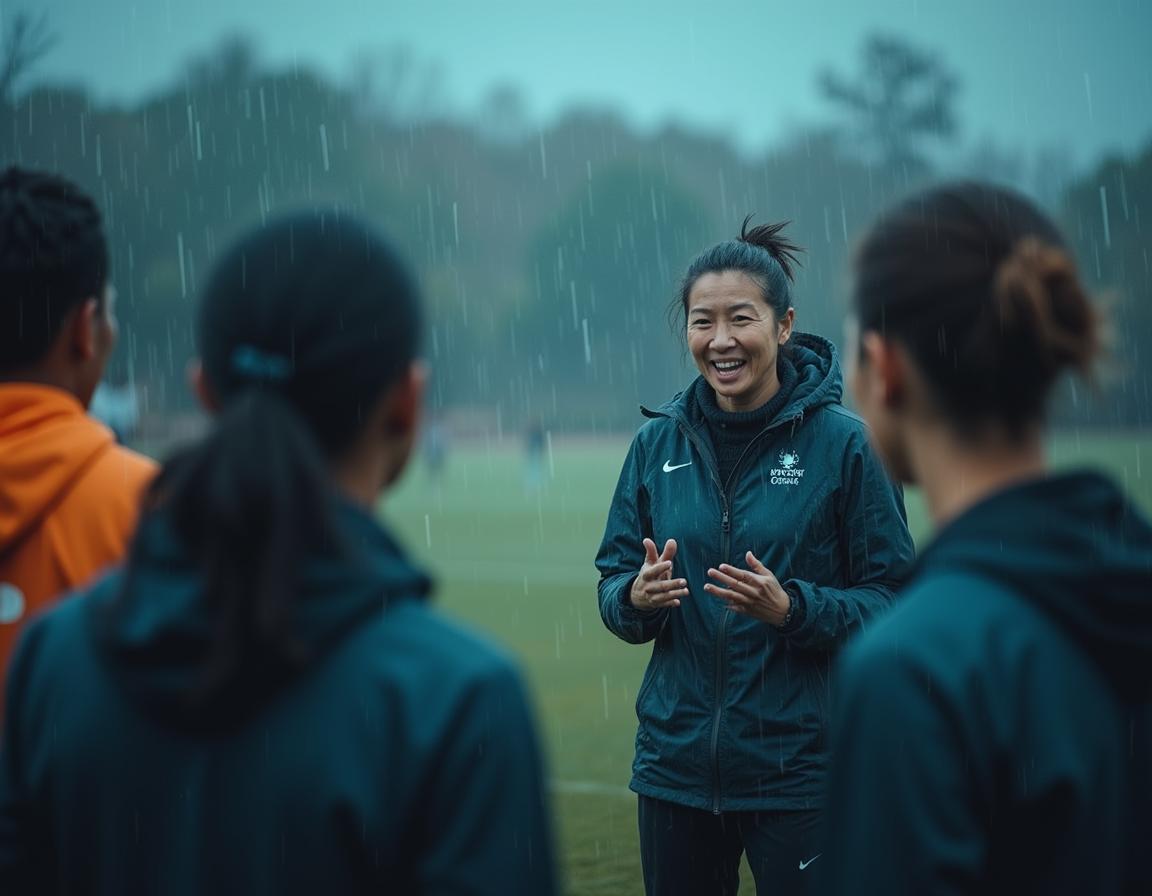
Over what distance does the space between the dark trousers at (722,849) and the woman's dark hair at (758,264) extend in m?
1.57

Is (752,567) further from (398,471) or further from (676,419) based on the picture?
(398,471)

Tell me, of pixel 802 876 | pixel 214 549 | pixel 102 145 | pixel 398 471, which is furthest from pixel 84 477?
pixel 102 145

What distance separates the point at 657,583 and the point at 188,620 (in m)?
2.40

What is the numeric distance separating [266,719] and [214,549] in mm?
205

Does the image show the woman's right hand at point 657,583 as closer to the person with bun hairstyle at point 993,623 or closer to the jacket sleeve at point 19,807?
the person with bun hairstyle at point 993,623

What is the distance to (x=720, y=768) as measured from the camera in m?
3.72

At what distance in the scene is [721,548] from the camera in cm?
392

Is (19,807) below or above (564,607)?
above

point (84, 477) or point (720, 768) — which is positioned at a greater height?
point (84, 477)

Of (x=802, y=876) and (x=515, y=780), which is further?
(x=802, y=876)

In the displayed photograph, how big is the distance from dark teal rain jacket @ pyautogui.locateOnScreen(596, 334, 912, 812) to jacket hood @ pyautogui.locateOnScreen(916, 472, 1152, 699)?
1988 millimetres

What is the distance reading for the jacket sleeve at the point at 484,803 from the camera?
1487 mm

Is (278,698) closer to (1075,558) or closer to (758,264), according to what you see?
(1075,558)

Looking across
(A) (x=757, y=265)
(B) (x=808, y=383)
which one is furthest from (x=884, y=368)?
(A) (x=757, y=265)
